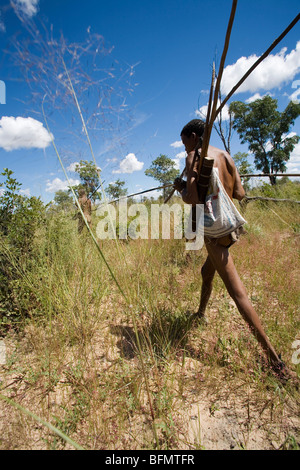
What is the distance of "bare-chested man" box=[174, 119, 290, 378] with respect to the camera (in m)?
1.42

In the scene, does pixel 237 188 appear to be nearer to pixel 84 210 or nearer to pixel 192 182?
pixel 192 182

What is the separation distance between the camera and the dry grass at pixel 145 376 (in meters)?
1.18

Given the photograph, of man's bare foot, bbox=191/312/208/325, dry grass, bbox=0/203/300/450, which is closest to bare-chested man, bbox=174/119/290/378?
dry grass, bbox=0/203/300/450

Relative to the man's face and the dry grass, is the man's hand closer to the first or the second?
the man's face

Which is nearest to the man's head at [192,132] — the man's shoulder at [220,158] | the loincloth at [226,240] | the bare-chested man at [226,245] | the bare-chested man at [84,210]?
the bare-chested man at [226,245]

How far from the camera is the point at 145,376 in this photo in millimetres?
1048

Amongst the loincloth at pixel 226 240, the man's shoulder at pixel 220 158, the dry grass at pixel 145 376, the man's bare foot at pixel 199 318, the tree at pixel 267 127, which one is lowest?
the dry grass at pixel 145 376

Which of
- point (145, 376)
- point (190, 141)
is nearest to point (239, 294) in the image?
point (145, 376)

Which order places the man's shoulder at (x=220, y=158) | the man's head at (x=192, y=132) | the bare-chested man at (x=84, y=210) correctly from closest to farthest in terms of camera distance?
the man's shoulder at (x=220, y=158) → the man's head at (x=192, y=132) → the bare-chested man at (x=84, y=210)

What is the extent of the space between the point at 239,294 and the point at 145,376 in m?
0.84

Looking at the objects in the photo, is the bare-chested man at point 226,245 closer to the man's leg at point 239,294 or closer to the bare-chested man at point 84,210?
the man's leg at point 239,294

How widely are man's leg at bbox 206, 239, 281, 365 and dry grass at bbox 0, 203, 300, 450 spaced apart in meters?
0.14

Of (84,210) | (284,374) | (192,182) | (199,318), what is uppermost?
(84,210)
